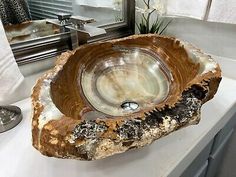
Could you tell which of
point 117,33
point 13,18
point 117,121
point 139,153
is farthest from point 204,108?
point 13,18

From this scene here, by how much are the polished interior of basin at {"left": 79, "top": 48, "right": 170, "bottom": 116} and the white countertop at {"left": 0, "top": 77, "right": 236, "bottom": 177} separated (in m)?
0.12

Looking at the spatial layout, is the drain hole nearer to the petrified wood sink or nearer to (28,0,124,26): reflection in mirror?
the petrified wood sink

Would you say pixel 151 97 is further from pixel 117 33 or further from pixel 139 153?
pixel 117 33

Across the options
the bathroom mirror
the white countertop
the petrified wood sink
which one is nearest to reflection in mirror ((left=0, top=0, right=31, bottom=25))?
the bathroom mirror

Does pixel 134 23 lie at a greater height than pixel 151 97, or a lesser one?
greater

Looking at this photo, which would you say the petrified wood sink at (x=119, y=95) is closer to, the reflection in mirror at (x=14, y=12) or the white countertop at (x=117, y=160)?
the white countertop at (x=117, y=160)

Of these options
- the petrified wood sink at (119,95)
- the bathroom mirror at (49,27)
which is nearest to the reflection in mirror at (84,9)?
the bathroom mirror at (49,27)

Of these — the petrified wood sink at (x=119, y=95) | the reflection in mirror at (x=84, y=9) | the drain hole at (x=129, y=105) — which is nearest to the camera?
the petrified wood sink at (x=119, y=95)

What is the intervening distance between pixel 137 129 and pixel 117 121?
0.12 feet

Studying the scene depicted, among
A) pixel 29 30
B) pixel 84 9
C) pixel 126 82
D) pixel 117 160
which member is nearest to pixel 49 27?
pixel 29 30

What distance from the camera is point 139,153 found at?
49 cm

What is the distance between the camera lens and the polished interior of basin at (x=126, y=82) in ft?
1.94

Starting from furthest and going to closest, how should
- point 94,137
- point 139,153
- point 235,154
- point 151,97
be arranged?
1. point 235,154
2. point 151,97
3. point 139,153
4. point 94,137

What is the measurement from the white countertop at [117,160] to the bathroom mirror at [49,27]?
25 centimetres
